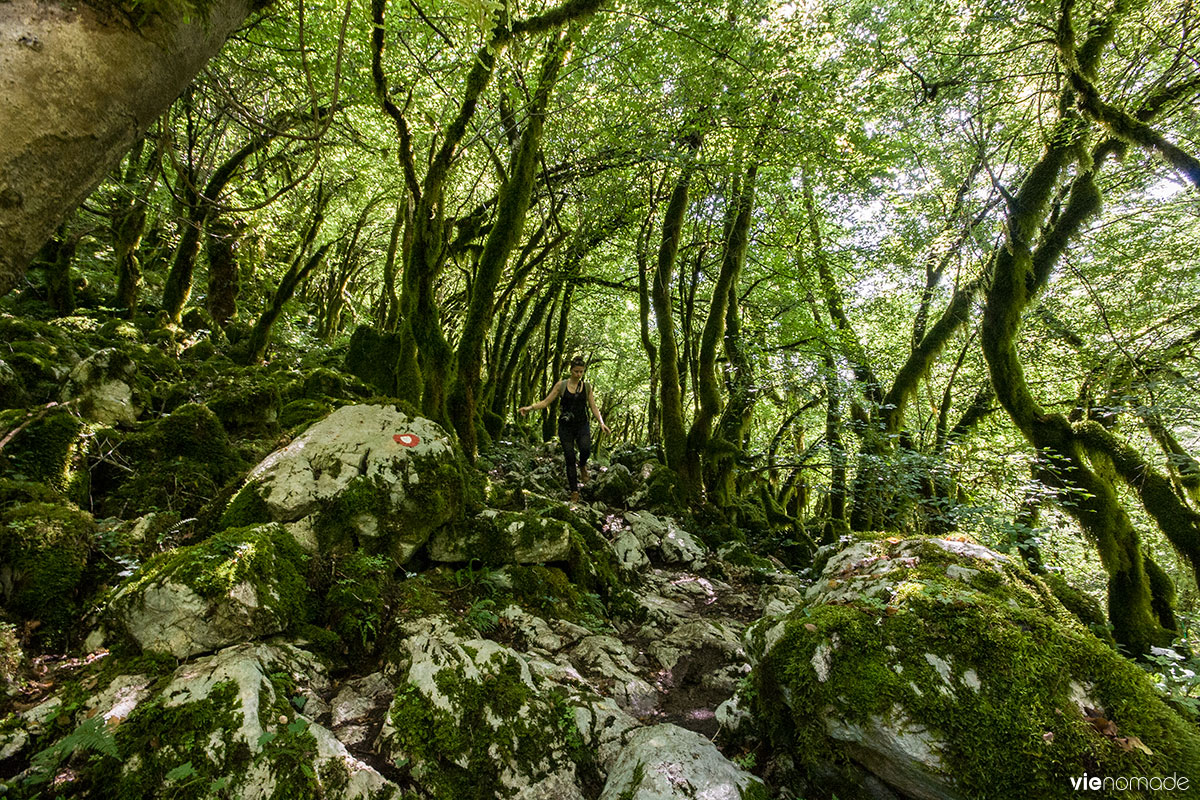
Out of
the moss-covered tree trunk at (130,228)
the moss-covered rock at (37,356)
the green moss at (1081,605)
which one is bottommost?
the green moss at (1081,605)

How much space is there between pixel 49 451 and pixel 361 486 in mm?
2788

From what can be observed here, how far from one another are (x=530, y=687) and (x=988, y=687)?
260cm

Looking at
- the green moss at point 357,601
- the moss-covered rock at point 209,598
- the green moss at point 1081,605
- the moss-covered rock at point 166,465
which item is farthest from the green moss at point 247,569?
the green moss at point 1081,605

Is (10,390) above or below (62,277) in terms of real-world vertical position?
below

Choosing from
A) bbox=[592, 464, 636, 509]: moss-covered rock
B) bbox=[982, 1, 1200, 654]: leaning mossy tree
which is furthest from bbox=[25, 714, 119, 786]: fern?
bbox=[982, 1, 1200, 654]: leaning mossy tree

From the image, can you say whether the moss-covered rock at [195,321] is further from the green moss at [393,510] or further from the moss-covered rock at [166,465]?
the green moss at [393,510]

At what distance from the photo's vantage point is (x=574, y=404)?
29.0 ft

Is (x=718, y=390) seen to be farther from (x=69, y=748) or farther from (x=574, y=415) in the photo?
(x=69, y=748)

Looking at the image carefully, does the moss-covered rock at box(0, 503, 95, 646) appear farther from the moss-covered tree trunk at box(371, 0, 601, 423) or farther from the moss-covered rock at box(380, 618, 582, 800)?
the moss-covered tree trunk at box(371, 0, 601, 423)

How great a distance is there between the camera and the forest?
7.77 ft

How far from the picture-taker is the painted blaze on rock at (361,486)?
13.4 ft

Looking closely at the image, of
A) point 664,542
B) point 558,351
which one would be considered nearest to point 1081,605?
point 664,542

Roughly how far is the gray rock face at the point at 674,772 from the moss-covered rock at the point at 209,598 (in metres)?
2.42

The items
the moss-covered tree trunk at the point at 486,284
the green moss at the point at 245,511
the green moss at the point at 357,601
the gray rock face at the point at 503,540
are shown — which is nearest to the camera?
the green moss at the point at 357,601
